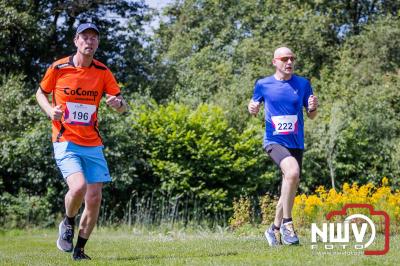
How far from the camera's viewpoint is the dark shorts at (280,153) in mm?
7344

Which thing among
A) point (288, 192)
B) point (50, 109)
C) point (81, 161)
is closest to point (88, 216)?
point (81, 161)

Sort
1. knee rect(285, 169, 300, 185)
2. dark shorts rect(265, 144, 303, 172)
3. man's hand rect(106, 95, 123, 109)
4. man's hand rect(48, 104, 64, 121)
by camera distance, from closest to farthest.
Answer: man's hand rect(48, 104, 64, 121) → man's hand rect(106, 95, 123, 109) → knee rect(285, 169, 300, 185) → dark shorts rect(265, 144, 303, 172)

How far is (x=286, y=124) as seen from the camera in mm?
7469

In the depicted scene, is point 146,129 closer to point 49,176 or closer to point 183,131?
point 183,131

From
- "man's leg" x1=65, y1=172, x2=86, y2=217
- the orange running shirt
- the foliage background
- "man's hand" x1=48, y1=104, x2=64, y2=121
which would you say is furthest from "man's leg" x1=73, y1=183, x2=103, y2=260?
the foliage background

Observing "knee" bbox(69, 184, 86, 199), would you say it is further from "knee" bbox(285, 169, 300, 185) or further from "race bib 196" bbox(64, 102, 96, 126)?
"knee" bbox(285, 169, 300, 185)

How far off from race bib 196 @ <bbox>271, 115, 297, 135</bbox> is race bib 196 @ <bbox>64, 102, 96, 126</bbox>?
2.27 metres

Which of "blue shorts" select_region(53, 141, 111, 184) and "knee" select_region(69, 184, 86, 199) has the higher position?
"blue shorts" select_region(53, 141, 111, 184)

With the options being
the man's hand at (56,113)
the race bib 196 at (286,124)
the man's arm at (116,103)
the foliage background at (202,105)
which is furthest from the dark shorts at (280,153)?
the foliage background at (202,105)

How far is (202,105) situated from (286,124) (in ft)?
36.1

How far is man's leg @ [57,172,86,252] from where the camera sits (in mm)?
6273

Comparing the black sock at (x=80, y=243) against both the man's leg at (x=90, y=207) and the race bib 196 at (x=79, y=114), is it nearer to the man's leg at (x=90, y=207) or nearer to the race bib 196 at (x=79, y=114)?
the man's leg at (x=90, y=207)

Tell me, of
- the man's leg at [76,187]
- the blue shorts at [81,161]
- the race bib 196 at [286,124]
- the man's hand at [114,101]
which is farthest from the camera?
the race bib 196 at [286,124]

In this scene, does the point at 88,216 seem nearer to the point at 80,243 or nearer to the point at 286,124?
the point at 80,243
